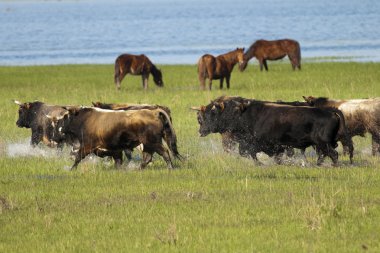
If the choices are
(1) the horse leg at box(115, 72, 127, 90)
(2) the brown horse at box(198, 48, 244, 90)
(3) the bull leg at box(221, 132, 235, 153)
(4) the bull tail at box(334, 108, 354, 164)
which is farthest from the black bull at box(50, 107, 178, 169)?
(1) the horse leg at box(115, 72, 127, 90)

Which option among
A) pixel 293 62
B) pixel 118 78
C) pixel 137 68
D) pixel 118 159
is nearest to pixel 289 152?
pixel 118 159

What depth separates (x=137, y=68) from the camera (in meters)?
34.6

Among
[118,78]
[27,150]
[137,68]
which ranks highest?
[27,150]

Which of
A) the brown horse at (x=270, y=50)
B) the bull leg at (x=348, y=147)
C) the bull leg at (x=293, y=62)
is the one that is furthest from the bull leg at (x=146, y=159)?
the brown horse at (x=270, y=50)

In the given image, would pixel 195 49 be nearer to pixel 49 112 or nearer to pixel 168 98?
pixel 168 98

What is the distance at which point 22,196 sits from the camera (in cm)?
1373

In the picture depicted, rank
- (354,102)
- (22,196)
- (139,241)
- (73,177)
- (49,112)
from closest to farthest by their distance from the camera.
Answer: (139,241) < (22,196) < (73,177) < (354,102) < (49,112)

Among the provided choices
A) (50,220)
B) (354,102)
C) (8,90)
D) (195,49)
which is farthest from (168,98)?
(195,49)

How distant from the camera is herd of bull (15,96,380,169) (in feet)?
53.4

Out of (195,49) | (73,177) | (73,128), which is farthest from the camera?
(195,49)

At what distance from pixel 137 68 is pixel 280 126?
18.4m

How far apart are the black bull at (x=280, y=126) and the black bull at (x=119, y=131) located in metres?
1.24

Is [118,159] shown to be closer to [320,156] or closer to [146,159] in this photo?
[146,159]

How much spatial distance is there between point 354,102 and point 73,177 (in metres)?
5.41
